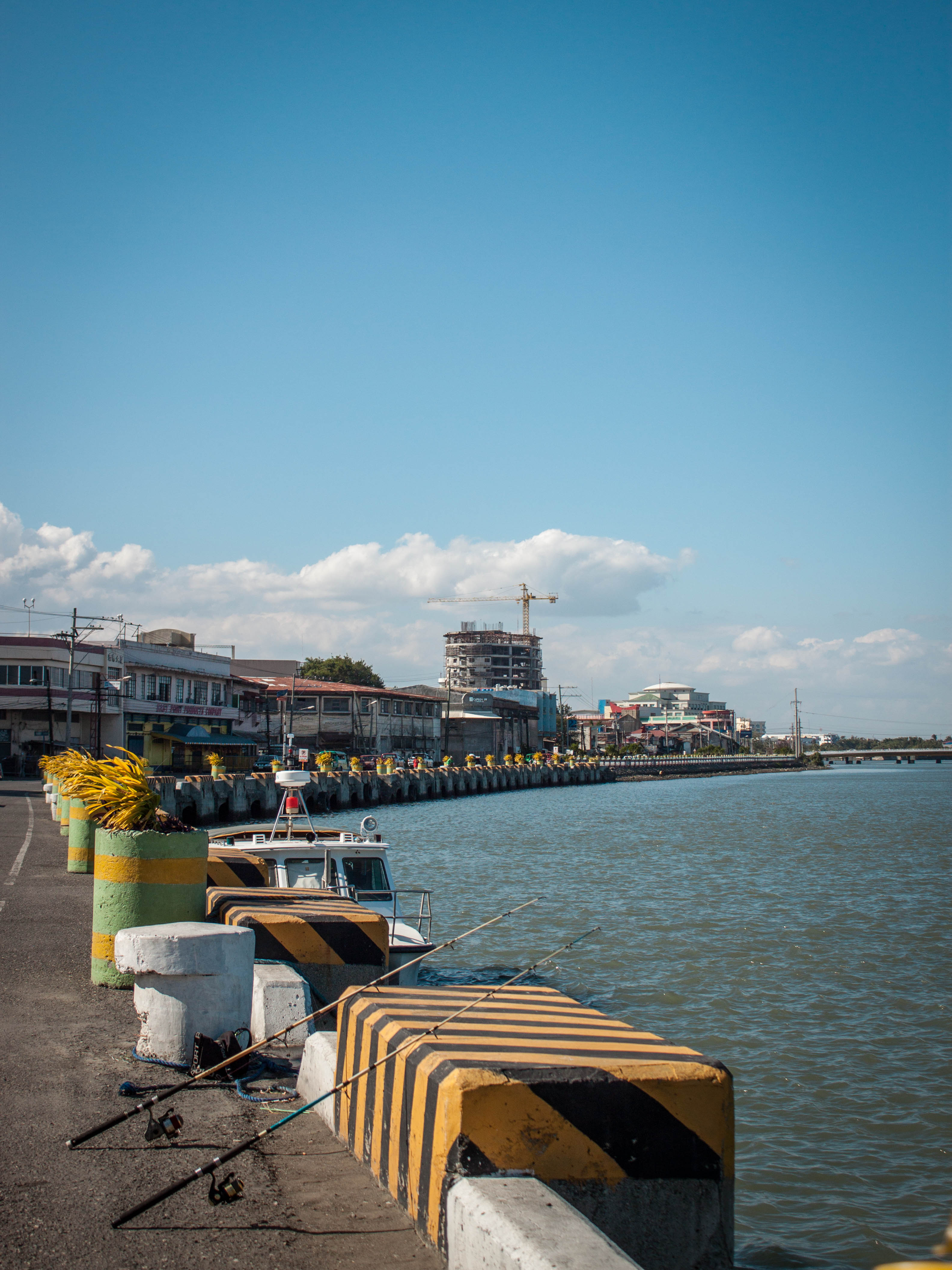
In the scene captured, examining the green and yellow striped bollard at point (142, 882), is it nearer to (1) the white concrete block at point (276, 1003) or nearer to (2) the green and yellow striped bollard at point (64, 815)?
(1) the white concrete block at point (276, 1003)

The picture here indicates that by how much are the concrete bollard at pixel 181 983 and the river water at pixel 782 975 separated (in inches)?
160

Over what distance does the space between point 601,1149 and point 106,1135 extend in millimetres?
2854

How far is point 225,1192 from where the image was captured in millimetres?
4723

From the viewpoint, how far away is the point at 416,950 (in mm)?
13172

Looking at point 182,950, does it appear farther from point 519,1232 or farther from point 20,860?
point 20,860

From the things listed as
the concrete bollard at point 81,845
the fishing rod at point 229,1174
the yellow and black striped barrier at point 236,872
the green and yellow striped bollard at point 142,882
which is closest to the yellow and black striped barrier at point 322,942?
the green and yellow striped bollard at point 142,882

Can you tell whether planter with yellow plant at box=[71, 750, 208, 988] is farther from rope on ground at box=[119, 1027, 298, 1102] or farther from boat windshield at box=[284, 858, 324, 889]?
boat windshield at box=[284, 858, 324, 889]

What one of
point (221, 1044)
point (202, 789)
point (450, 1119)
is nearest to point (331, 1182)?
point (450, 1119)

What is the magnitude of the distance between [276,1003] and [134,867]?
2.04m

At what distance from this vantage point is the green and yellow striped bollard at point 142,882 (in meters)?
8.50

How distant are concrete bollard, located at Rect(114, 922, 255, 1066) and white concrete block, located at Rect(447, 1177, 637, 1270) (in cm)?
305

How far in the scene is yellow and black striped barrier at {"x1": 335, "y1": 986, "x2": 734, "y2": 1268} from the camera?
14.3 ft

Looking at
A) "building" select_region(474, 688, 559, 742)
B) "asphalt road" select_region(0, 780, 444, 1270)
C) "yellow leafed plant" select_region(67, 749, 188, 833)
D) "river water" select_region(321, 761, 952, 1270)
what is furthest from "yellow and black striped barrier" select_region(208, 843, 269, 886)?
"building" select_region(474, 688, 559, 742)

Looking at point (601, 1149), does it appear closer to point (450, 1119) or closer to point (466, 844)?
point (450, 1119)
